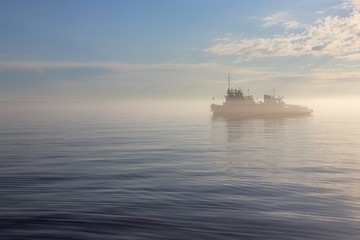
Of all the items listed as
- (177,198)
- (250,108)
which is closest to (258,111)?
(250,108)

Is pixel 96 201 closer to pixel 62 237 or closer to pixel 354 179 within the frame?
pixel 62 237

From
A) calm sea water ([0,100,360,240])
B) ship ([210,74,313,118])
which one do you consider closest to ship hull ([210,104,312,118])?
ship ([210,74,313,118])

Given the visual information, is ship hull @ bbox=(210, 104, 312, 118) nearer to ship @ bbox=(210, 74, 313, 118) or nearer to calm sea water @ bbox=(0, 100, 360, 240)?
ship @ bbox=(210, 74, 313, 118)

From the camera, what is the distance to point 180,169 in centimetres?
2816

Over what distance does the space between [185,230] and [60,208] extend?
19.7 feet

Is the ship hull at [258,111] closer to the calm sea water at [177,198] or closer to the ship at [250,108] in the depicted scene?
the ship at [250,108]

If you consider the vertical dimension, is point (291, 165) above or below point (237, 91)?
below

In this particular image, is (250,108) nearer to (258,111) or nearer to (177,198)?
(258,111)

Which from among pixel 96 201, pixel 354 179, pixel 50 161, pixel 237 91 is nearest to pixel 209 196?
pixel 96 201

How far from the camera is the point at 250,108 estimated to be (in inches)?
6531

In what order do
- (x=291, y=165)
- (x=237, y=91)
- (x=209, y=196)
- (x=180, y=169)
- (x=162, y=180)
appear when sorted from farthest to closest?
(x=237, y=91)
(x=291, y=165)
(x=180, y=169)
(x=162, y=180)
(x=209, y=196)

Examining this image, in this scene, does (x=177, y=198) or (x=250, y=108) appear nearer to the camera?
(x=177, y=198)

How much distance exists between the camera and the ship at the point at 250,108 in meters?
160

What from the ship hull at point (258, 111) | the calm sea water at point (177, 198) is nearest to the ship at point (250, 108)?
the ship hull at point (258, 111)
